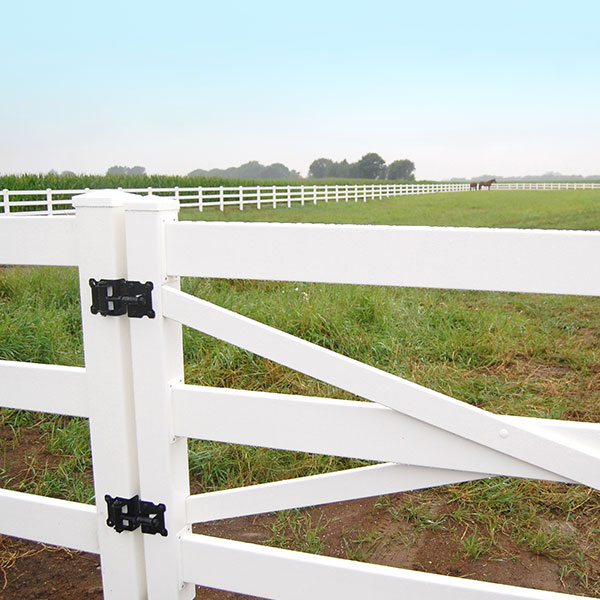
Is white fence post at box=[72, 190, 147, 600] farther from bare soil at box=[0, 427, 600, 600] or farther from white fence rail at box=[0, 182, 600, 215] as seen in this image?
white fence rail at box=[0, 182, 600, 215]

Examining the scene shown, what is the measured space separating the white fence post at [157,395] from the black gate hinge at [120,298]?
3cm

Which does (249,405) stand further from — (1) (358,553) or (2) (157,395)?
(1) (358,553)

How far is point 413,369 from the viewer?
175 inches

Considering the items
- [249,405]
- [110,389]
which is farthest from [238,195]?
[249,405]

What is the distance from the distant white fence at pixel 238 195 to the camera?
802 inches

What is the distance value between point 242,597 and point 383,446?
117 cm

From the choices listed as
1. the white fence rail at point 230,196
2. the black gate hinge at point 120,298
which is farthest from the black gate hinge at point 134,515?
the white fence rail at point 230,196

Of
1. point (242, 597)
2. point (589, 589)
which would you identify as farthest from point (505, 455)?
point (242, 597)

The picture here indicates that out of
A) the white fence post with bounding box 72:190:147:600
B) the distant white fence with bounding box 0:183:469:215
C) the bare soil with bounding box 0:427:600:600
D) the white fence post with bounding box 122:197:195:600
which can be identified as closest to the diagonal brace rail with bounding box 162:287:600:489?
the white fence post with bounding box 122:197:195:600

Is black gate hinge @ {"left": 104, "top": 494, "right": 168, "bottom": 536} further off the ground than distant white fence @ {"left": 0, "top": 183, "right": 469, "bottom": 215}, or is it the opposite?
distant white fence @ {"left": 0, "top": 183, "right": 469, "bottom": 215}

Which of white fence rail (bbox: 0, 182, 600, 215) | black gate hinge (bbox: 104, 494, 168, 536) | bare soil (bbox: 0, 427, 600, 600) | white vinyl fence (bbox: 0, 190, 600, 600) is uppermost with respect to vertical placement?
white fence rail (bbox: 0, 182, 600, 215)

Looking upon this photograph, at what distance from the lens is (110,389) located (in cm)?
219

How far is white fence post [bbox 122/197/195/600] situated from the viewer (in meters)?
2.04

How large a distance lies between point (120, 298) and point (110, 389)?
1.06 feet
